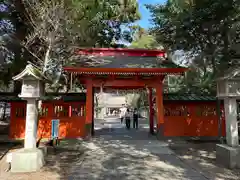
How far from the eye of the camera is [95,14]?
37.7ft

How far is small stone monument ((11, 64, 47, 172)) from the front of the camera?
246 inches

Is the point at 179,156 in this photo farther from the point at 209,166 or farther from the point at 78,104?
the point at 78,104

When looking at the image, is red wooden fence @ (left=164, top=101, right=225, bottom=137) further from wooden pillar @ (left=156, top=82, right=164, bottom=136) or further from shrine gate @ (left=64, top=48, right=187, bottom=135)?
shrine gate @ (left=64, top=48, right=187, bottom=135)

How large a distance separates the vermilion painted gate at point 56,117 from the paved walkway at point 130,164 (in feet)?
8.22

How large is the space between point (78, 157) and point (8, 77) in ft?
24.9

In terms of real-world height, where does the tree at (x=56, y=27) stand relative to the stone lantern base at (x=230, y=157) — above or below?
above

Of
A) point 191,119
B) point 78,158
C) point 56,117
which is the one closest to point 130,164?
point 78,158

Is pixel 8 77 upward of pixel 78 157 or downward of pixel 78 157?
upward

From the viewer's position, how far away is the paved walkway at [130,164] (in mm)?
5645

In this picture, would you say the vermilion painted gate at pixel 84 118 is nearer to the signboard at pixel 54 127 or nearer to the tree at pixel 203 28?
the signboard at pixel 54 127

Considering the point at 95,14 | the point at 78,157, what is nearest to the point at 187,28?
the point at 95,14

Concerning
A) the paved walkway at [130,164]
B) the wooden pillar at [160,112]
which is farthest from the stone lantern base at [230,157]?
the wooden pillar at [160,112]

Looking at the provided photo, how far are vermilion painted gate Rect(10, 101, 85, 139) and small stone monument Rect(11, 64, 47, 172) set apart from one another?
505 cm

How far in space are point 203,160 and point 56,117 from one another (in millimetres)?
Result: 7981
